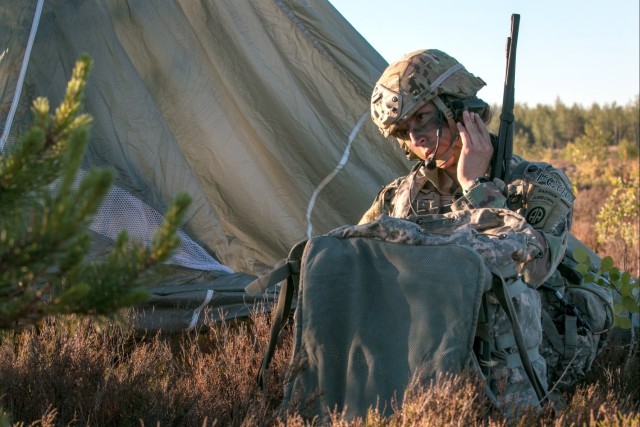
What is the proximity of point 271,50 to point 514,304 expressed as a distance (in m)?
2.41

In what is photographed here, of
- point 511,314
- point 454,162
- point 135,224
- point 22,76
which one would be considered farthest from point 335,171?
point 511,314

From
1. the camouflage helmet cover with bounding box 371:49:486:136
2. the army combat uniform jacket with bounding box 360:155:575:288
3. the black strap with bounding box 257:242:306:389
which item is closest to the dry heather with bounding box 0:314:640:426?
the black strap with bounding box 257:242:306:389

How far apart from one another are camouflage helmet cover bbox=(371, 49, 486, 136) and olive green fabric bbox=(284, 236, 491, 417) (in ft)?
2.75

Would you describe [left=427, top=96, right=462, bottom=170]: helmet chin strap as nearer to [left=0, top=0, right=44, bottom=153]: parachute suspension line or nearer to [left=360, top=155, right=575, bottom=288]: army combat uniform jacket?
[left=360, top=155, right=575, bottom=288]: army combat uniform jacket

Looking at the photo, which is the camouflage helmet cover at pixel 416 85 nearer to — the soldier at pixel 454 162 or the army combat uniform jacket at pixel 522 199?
the soldier at pixel 454 162

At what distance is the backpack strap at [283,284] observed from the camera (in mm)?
2611

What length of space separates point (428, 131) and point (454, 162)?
0.56ft

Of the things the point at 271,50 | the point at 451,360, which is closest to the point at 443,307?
the point at 451,360

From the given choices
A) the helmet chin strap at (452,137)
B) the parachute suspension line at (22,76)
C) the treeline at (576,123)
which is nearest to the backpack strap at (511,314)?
the helmet chin strap at (452,137)

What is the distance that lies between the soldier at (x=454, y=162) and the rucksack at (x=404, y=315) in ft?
1.13

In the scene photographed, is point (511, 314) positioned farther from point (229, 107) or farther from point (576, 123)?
point (576, 123)

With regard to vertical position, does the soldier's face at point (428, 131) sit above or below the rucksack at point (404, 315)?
above

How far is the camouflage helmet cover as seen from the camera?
3.23 metres

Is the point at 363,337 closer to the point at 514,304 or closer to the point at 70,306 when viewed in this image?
the point at 514,304
